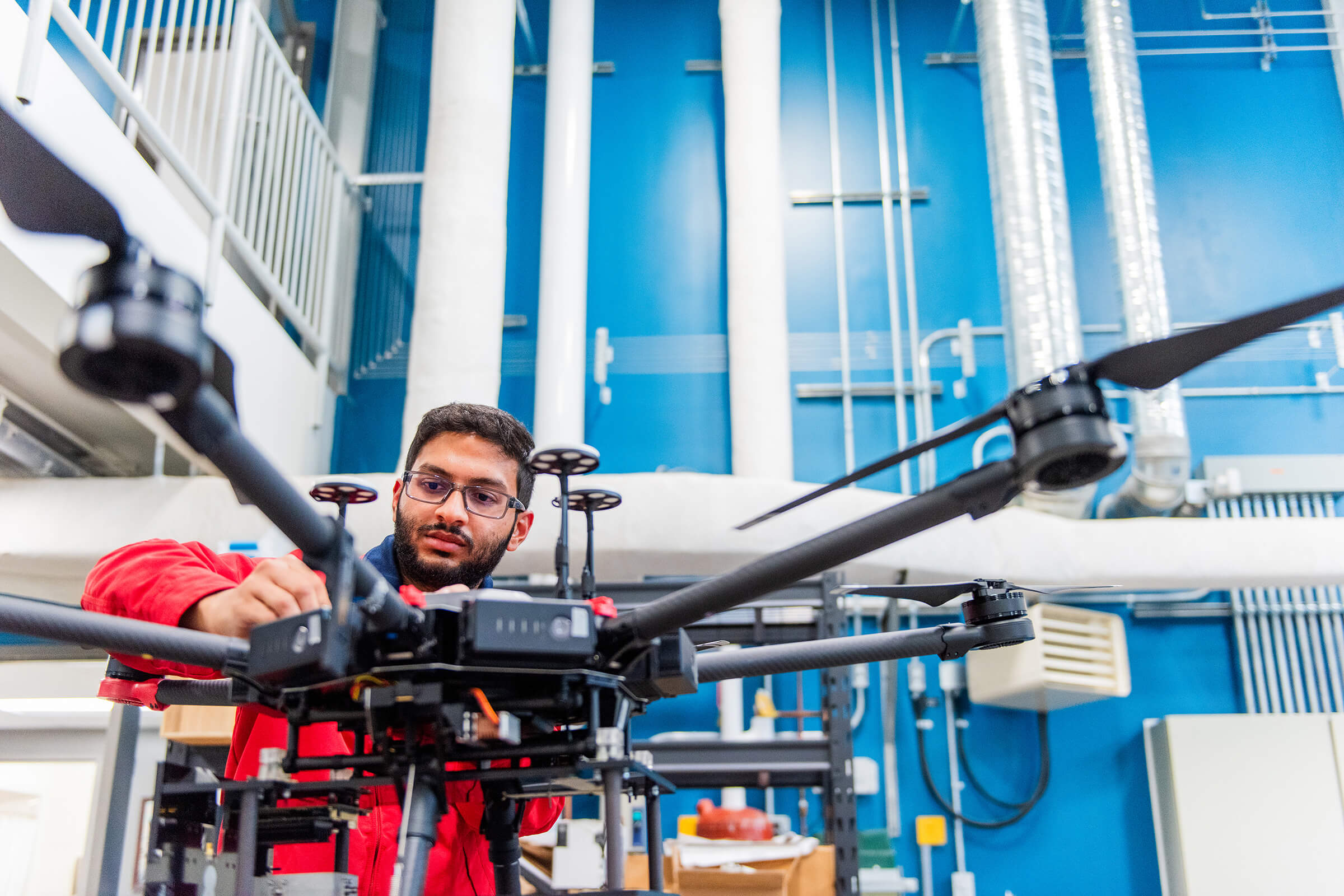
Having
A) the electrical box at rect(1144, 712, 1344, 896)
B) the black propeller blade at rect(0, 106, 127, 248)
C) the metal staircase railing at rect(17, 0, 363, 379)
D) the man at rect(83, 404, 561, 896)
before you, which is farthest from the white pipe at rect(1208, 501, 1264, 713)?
the black propeller blade at rect(0, 106, 127, 248)

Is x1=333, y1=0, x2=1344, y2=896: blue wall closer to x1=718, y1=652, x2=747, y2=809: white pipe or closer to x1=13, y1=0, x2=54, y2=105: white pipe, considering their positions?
x1=718, y1=652, x2=747, y2=809: white pipe

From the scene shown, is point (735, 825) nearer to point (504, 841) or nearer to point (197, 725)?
point (197, 725)

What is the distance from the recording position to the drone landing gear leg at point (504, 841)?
0.79 meters

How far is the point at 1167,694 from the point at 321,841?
3890 millimetres

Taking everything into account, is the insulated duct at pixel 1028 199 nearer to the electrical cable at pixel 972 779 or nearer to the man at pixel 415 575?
the electrical cable at pixel 972 779

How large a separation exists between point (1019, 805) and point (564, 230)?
8.53 feet

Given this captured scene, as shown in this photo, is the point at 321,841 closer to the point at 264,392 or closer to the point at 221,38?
the point at 264,392

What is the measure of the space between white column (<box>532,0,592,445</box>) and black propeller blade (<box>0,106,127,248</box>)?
2981 millimetres

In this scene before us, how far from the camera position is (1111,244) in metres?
3.68

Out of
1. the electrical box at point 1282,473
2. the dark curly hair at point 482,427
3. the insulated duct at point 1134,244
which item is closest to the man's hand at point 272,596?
the dark curly hair at point 482,427

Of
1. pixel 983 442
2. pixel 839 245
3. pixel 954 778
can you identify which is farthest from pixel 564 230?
pixel 954 778

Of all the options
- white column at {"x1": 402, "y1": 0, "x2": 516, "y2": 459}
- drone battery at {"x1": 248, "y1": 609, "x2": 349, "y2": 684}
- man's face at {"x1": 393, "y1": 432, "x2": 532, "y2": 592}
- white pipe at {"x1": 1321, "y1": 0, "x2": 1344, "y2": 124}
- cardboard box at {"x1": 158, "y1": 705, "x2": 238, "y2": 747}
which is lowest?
drone battery at {"x1": 248, "y1": 609, "x2": 349, "y2": 684}

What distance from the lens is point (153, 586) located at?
76 centimetres

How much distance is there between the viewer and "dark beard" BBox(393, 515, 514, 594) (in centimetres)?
108
